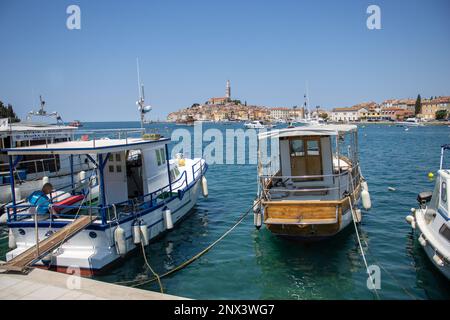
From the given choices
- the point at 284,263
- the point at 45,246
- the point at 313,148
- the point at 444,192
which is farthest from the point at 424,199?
the point at 45,246

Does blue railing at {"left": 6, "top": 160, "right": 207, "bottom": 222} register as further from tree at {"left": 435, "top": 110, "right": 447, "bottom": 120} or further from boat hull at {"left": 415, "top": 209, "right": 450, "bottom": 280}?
tree at {"left": 435, "top": 110, "right": 447, "bottom": 120}

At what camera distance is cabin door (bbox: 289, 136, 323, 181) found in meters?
13.2

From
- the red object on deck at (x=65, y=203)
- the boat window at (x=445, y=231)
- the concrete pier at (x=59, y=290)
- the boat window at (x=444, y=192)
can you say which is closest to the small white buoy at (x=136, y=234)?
the red object on deck at (x=65, y=203)

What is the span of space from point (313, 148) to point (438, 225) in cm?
488

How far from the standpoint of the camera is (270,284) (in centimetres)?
971

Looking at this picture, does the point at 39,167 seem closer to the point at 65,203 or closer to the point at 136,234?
the point at 65,203

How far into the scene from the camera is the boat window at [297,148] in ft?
43.6

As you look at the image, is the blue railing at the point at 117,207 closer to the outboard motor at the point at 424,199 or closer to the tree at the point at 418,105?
the outboard motor at the point at 424,199

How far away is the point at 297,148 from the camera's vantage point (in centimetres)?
1334

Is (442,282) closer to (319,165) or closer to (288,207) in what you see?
(288,207)

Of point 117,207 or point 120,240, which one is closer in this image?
point 120,240

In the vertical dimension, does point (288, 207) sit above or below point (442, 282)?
above
